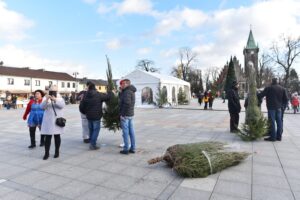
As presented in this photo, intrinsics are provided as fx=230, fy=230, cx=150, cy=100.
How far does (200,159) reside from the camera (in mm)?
3848


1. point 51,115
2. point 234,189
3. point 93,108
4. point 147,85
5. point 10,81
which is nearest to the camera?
point 234,189

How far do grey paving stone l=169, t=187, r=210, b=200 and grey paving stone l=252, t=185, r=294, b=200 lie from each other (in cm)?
64

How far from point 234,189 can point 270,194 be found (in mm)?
463

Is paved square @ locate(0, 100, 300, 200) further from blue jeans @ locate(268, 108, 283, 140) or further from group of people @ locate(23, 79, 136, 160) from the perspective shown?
blue jeans @ locate(268, 108, 283, 140)

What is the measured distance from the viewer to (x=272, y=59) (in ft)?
140

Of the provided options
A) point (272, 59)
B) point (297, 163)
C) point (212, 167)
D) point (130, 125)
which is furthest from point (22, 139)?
point (272, 59)

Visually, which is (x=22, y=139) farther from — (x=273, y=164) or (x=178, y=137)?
(x=273, y=164)

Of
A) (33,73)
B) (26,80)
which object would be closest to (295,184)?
(26,80)

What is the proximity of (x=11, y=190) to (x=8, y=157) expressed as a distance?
2122 mm

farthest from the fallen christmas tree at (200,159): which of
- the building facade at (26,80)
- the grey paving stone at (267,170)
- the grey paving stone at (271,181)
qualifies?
the building facade at (26,80)

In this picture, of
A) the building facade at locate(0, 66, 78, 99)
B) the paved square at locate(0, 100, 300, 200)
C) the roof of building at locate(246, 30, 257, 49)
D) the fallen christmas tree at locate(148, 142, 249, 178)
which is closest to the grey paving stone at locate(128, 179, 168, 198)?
the paved square at locate(0, 100, 300, 200)

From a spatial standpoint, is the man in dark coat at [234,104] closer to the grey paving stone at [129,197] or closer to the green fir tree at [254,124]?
the green fir tree at [254,124]

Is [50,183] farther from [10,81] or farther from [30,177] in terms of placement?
[10,81]

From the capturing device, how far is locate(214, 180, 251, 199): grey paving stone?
125 inches
